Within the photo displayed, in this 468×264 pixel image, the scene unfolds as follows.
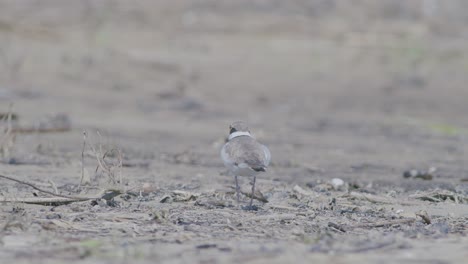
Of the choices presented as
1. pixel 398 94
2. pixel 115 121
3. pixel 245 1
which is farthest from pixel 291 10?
pixel 115 121

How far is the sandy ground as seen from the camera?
5.96 meters

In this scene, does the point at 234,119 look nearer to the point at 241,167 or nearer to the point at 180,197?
the point at 180,197

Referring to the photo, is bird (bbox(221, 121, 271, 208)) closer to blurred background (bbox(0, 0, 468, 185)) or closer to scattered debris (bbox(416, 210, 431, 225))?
scattered debris (bbox(416, 210, 431, 225))

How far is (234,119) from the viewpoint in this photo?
18172 millimetres

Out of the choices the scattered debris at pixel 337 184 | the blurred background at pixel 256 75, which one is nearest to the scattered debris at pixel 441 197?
the scattered debris at pixel 337 184

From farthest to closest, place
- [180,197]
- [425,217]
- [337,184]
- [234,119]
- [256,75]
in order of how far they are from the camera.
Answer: [256,75] → [234,119] → [337,184] → [180,197] → [425,217]

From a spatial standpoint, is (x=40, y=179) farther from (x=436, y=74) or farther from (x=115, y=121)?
(x=436, y=74)

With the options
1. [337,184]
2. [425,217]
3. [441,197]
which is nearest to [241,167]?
[425,217]

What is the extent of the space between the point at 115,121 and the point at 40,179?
7.62 m

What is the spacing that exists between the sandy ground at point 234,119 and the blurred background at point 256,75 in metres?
0.06

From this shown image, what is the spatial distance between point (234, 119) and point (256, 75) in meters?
4.53

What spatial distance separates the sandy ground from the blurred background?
6cm

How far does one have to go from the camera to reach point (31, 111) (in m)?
16.2

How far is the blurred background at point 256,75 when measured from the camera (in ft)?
48.1
